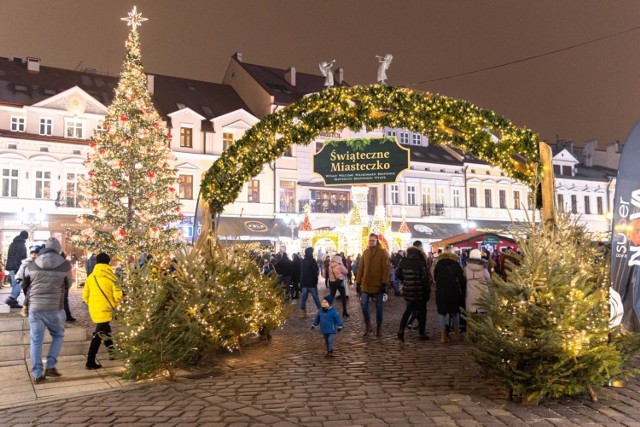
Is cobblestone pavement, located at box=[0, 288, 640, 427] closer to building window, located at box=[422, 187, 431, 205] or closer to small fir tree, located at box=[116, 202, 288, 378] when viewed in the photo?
small fir tree, located at box=[116, 202, 288, 378]

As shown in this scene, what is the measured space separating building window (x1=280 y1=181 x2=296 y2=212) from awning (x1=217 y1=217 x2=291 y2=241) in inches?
52.6

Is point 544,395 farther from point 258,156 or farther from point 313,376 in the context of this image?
point 258,156

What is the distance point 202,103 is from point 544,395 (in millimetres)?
38153

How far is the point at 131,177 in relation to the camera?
2147 cm

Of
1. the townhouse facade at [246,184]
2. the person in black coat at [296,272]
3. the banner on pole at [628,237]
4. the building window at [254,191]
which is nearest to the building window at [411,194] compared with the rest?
the townhouse facade at [246,184]

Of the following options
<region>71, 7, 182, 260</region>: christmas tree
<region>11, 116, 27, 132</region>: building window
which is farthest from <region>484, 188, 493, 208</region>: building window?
<region>11, 116, 27, 132</region>: building window

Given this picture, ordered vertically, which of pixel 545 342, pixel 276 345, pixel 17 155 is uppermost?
pixel 17 155

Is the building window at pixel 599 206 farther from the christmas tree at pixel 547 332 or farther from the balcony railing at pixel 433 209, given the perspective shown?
the christmas tree at pixel 547 332

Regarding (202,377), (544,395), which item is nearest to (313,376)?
(202,377)

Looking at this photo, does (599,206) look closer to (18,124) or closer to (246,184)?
(246,184)

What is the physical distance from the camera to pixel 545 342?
633cm

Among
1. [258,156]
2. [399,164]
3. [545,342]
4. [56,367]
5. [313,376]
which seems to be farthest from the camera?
[399,164]

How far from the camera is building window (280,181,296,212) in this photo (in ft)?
136

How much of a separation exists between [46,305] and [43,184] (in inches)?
1141
